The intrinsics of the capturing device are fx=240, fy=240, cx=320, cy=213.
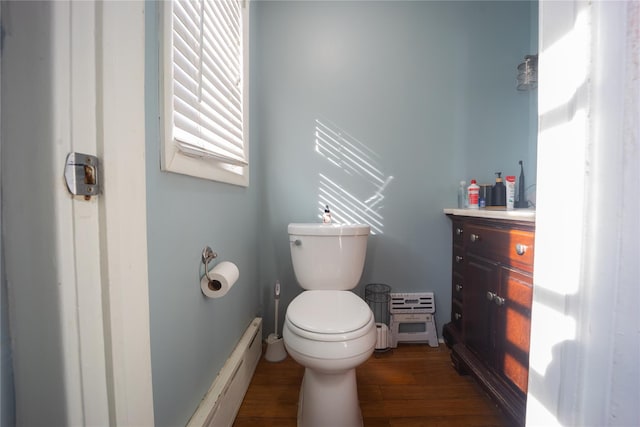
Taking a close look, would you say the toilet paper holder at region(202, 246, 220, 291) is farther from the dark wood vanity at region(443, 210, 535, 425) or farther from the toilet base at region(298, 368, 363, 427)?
the dark wood vanity at region(443, 210, 535, 425)

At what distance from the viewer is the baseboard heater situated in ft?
2.58

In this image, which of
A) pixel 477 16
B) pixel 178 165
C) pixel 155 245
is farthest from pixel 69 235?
pixel 477 16

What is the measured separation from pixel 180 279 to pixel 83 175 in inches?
18.1

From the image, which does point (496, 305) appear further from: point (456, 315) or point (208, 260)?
point (208, 260)

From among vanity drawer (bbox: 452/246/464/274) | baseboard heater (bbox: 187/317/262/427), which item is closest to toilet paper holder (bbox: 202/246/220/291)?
baseboard heater (bbox: 187/317/262/427)

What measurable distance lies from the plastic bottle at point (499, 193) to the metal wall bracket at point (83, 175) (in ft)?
5.86

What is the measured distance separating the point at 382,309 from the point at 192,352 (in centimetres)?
114

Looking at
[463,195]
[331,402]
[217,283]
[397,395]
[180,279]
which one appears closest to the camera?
[180,279]

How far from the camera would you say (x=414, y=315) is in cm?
156

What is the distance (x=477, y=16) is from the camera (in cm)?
157

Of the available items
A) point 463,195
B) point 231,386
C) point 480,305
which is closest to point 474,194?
point 463,195

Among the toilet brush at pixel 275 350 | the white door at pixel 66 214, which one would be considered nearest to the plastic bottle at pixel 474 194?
the toilet brush at pixel 275 350

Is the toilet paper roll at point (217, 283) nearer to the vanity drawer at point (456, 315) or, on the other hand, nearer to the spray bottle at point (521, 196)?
the vanity drawer at point (456, 315)

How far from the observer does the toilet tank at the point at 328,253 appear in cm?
129
